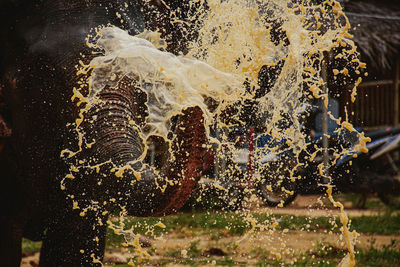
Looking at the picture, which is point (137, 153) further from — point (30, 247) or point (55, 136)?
point (30, 247)

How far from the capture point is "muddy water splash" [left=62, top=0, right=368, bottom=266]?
7.11 ft

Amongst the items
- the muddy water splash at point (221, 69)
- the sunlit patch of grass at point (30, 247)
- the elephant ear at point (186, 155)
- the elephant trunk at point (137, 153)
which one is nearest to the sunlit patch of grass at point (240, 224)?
the sunlit patch of grass at point (30, 247)

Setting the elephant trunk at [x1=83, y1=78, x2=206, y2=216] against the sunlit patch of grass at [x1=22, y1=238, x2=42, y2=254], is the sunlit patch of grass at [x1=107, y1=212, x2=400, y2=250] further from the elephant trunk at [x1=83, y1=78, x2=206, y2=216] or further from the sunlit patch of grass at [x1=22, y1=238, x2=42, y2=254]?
the elephant trunk at [x1=83, y1=78, x2=206, y2=216]

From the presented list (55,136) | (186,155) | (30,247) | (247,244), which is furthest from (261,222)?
(186,155)

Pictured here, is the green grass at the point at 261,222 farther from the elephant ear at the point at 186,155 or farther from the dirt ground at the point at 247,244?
the elephant ear at the point at 186,155

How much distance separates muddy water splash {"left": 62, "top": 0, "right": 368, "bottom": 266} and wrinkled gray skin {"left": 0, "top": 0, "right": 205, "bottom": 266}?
67 mm

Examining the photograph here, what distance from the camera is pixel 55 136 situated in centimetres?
271

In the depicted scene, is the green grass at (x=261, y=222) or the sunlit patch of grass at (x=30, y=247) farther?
the green grass at (x=261, y=222)

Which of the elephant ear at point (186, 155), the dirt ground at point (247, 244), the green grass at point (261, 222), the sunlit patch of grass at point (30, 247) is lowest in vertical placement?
the sunlit patch of grass at point (30, 247)

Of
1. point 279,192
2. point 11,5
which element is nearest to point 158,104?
point 11,5

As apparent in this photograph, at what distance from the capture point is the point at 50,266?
9.89ft

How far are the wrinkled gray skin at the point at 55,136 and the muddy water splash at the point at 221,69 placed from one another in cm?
7

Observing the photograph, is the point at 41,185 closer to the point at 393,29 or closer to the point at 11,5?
the point at 11,5

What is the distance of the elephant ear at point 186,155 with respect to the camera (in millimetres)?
1938
